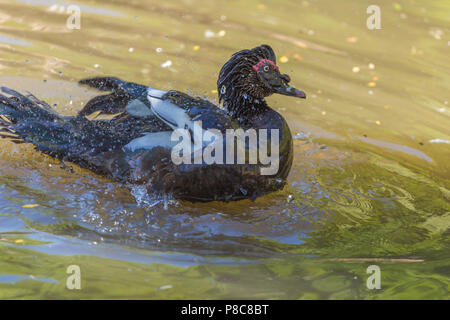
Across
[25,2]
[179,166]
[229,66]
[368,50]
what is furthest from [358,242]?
[25,2]

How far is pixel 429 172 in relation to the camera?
17.8 feet

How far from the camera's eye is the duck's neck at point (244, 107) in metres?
4.66

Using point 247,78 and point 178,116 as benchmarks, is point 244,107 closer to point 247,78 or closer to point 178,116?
point 247,78

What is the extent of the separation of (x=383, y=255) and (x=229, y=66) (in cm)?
198

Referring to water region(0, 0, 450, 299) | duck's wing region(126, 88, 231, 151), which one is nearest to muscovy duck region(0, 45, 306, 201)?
duck's wing region(126, 88, 231, 151)

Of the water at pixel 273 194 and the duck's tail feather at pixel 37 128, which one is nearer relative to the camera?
the water at pixel 273 194

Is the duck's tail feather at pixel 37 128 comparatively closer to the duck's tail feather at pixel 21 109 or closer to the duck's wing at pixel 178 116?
the duck's tail feather at pixel 21 109

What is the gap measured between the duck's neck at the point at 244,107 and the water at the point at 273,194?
0.75m

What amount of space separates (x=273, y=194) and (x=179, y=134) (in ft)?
3.37

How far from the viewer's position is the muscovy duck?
4324 millimetres

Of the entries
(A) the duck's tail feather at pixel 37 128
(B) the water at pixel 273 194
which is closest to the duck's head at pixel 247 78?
(B) the water at pixel 273 194

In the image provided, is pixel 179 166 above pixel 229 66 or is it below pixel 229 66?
below

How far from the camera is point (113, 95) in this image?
16.3 feet
